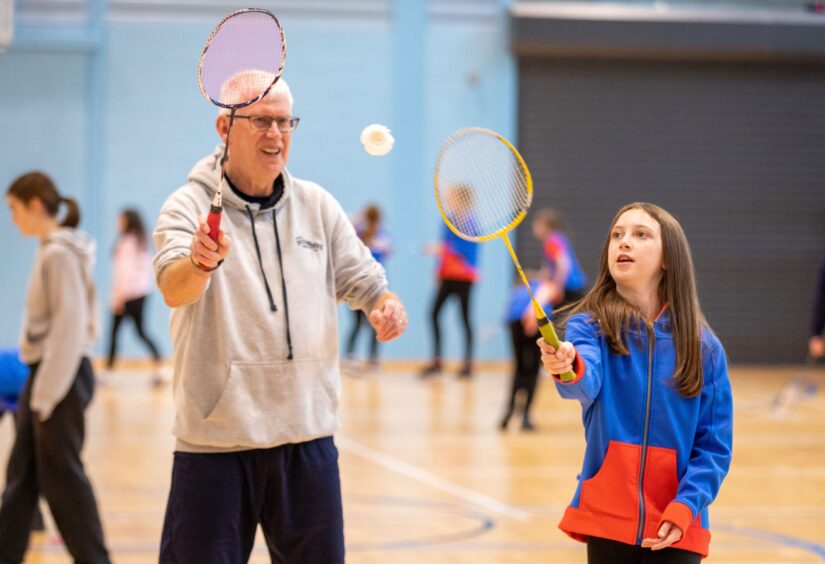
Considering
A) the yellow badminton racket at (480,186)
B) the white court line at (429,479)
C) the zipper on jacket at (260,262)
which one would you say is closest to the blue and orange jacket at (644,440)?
the yellow badminton racket at (480,186)

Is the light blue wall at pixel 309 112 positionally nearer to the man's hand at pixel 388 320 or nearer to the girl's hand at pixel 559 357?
the man's hand at pixel 388 320

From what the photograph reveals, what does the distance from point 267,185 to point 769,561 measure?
155 inches

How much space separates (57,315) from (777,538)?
4.09m

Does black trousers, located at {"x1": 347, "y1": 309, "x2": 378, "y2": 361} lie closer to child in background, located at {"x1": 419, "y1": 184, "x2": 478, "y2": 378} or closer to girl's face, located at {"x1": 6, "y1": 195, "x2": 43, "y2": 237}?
child in background, located at {"x1": 419, "y1": 184, "x2": 478, "y2": 378}

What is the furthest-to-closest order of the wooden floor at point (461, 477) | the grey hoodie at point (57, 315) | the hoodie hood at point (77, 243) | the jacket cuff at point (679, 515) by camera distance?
the wooden floor at point (461, 477) < the hoodie hood at point (77, 243) < the grey hoodie at point (57, 315) < the jacket cuff at point (679, 515)

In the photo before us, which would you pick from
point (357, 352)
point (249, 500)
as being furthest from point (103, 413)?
point (249, 500)

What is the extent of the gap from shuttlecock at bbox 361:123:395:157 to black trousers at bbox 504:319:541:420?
649 cm

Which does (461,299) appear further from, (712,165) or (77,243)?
(77,243)

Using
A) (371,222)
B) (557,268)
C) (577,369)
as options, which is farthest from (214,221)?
(371,222)

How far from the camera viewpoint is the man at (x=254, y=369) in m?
3.35

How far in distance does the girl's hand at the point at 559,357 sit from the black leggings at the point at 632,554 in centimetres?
58

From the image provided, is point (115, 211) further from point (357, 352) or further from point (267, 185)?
point (267, 185)

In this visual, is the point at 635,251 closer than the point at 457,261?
Yes

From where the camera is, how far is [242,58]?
135 inches
